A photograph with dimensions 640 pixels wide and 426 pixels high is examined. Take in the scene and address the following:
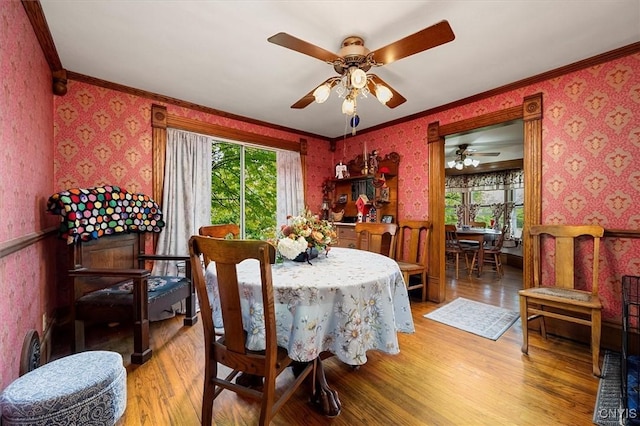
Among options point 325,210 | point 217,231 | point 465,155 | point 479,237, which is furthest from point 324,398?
point 465,155

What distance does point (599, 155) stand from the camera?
2.38 m

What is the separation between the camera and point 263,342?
133 cm

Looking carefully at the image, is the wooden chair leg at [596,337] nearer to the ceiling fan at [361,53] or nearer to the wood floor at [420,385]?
the wood floor at [420,385]

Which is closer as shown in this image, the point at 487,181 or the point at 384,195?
the point at 384,195

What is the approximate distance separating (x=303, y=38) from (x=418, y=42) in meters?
0.88

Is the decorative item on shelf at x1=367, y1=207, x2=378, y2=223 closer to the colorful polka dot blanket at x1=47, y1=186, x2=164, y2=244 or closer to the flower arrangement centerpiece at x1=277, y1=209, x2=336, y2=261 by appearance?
the flower arrangement centerpiece at x1=277, y1=209, x2=336, y2=261

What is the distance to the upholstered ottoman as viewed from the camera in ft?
4.00

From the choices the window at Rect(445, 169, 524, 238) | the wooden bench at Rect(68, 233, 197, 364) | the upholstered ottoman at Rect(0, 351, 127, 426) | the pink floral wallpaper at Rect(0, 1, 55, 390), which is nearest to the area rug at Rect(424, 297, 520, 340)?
the wooden bench at Rect(68, 233, 197, 364)

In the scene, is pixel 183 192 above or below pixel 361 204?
above

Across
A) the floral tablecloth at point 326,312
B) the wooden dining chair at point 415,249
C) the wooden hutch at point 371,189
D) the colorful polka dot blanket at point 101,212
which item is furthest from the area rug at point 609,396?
the colorful polka dot blanket at point 101,212

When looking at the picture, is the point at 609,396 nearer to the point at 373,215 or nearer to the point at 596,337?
the point at 596,337

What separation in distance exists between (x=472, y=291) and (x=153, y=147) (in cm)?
442

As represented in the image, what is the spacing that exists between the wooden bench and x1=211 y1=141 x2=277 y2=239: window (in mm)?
1290

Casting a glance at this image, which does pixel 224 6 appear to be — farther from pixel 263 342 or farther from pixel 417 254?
pixel 417 254
